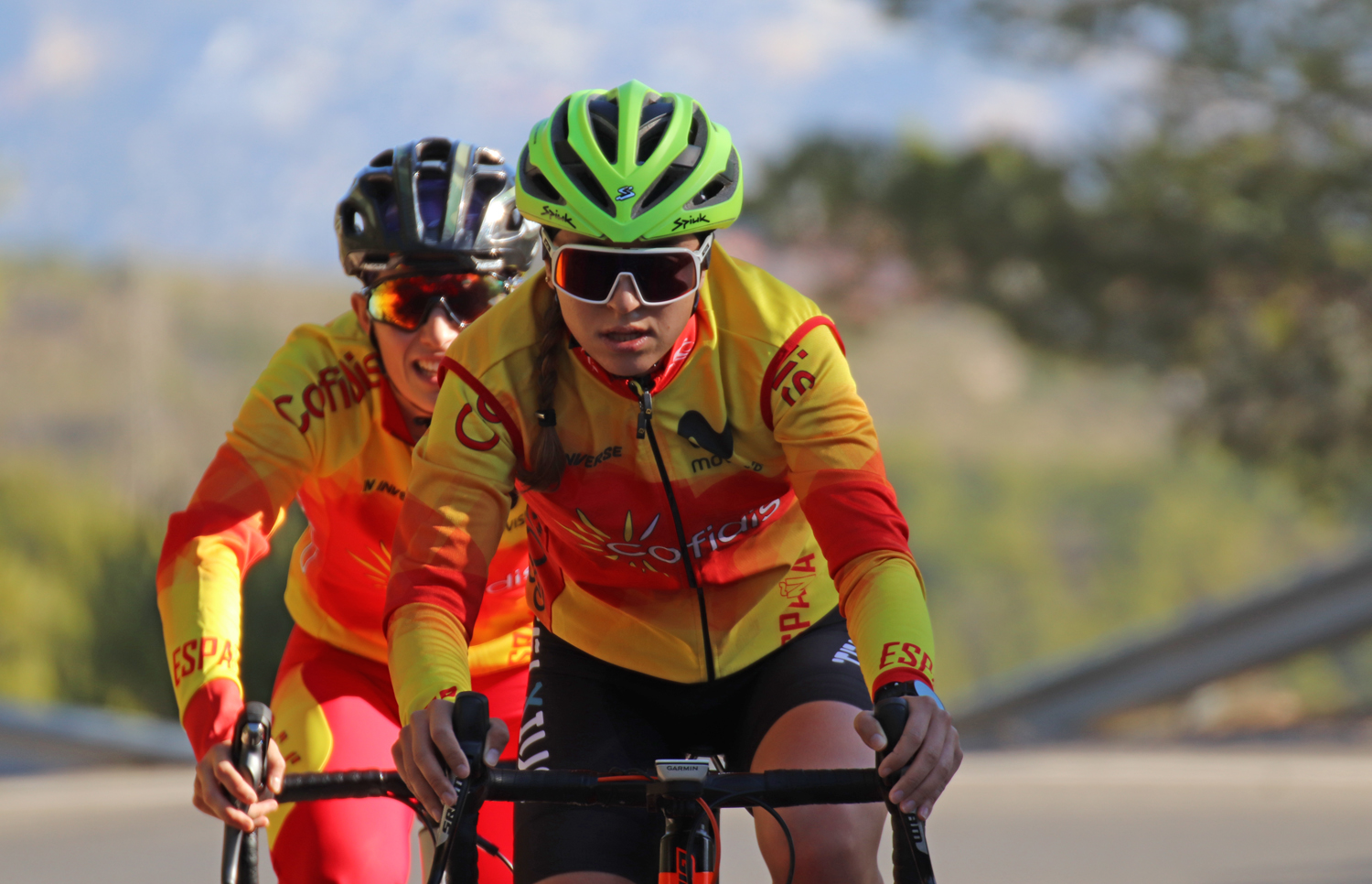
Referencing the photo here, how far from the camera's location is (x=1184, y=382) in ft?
40.7

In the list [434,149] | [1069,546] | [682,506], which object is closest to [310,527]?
[434,149]

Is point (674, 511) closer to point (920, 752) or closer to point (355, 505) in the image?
point (920, 752)

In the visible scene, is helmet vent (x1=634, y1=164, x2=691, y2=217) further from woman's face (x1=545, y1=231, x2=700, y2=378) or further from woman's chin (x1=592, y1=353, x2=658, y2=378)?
woman's chin (x1=592, y1=353, x2=658, y2=378)

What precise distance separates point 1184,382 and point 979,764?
5265mm

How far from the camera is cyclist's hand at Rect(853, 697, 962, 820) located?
2.12 metres

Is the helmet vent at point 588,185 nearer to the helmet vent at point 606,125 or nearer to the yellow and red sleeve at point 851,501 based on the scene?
the helmet vent at point 606,125

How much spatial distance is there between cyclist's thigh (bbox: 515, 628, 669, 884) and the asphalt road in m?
3.65

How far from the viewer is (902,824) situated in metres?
2.13

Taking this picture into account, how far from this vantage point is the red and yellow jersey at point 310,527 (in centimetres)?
300

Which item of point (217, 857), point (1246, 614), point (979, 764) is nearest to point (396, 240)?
point (217, 857)

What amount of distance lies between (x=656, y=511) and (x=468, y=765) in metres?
0.71

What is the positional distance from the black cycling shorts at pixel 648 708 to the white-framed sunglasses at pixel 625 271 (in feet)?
2.57

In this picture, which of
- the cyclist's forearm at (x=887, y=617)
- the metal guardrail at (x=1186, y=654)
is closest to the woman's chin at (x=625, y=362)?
the cyclist's forearm at (x=887, y=617)

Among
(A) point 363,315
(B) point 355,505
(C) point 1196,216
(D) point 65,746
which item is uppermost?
(C) point 1196,216
